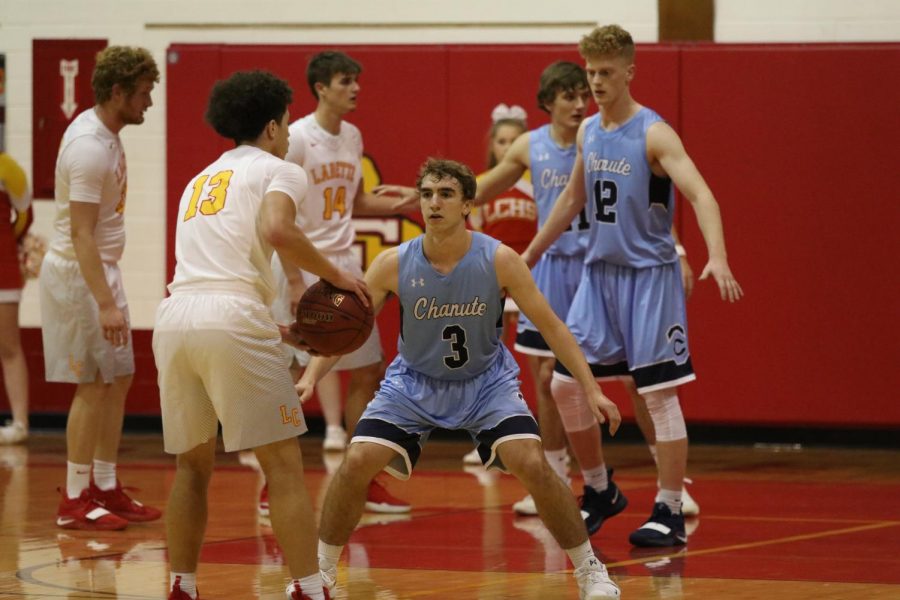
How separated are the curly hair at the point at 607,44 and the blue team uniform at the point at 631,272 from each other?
0.90 feet

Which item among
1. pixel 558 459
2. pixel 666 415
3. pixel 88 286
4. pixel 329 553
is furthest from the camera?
pixel 558 459

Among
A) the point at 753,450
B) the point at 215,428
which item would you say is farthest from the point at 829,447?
the point at 215,428

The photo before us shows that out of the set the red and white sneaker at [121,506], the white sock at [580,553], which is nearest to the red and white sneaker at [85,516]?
the red and white sneaker at [121,506]

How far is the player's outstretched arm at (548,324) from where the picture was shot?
4684mm

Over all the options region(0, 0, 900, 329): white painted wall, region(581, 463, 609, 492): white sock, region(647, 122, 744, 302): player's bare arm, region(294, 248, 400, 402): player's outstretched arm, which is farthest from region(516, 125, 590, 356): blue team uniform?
region(0, 0, 900, 329): white painted wall

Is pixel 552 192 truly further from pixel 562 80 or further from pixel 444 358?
pixel 444 358

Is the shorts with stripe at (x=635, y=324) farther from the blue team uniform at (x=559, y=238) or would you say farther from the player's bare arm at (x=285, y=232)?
the player's bare arm at (x=285, y=232)

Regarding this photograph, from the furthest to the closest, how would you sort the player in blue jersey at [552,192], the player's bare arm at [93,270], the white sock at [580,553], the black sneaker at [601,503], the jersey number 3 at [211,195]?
the player in blue jersey at [552,192] → the black sneaker at [601,503] → the player's bare arm at [93,270] → the white sock at [580,553] → the jersey number 3 at [211,195]

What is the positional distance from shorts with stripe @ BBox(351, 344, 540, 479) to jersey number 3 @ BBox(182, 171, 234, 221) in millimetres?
867

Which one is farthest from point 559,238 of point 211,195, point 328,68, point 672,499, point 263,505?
point 211,195

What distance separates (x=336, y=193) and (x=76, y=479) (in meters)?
1.72

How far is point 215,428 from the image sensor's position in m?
4.42

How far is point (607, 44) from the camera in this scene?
579cm

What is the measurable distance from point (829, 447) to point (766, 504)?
2546 mm
